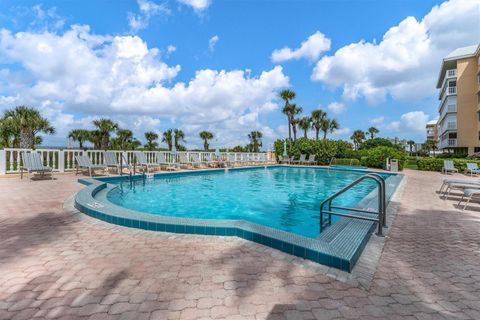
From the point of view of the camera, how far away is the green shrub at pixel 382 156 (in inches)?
655

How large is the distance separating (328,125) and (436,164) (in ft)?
90.7

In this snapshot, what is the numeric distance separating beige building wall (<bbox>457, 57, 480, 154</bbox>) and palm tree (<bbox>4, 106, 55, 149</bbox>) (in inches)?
1873

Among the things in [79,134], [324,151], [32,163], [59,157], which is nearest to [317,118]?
[324,151]

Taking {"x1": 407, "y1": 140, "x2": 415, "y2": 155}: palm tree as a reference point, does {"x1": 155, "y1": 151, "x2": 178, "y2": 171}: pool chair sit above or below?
below

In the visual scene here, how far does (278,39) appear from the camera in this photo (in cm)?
1702

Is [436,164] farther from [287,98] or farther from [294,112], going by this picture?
[287,98]

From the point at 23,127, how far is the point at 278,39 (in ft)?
72.4

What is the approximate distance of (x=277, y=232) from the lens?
3.31 metres

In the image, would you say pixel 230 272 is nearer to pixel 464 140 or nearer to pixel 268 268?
pixel 268 268

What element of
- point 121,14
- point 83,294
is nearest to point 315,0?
point 121,14

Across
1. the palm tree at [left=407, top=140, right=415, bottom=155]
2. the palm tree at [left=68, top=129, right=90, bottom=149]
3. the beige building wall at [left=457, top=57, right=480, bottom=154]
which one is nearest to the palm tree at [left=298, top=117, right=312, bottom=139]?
the beige building wall at [left=457, top=57, right=480, bottom=154]

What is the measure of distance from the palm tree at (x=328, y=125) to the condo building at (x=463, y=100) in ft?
52.0

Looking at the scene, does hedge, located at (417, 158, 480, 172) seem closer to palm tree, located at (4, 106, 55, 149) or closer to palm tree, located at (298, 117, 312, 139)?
palm tree, located at (298, 117, 312, 139)

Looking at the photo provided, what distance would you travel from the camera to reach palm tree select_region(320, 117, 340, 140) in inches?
1657
